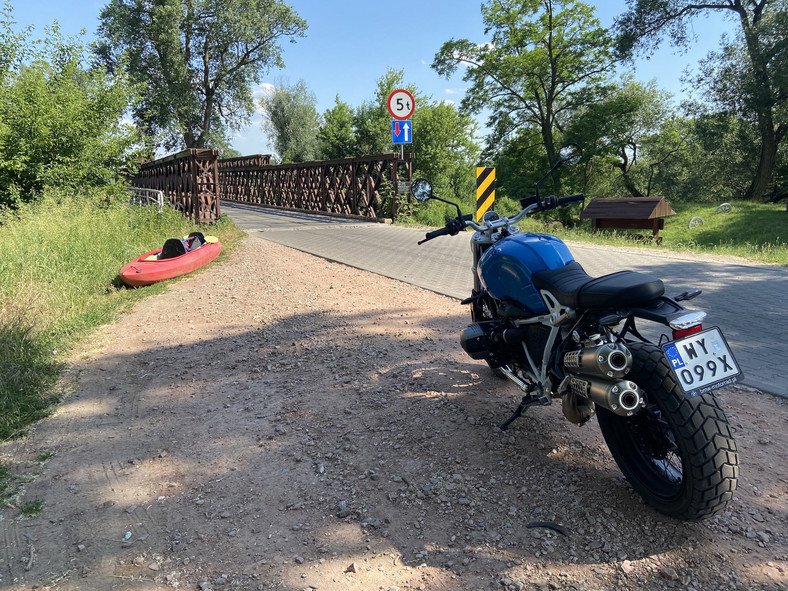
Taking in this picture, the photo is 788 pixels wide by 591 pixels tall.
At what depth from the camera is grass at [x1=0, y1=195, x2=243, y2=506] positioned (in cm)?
387

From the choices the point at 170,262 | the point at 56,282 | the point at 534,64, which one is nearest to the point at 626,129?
the point at 534,64

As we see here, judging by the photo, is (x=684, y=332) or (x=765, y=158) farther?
(x=765, y=158)

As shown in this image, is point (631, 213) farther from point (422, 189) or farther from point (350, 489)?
point (350, 489)

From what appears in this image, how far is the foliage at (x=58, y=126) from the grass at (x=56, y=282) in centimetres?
108

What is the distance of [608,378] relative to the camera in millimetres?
2039

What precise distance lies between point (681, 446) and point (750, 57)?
2456 centimetres

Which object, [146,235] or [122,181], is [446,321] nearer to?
[146,235]

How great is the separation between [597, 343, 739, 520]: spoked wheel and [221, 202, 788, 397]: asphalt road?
180 cm

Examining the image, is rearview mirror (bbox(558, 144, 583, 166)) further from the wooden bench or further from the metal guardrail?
the wooden bench

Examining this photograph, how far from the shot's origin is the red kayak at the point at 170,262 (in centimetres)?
734

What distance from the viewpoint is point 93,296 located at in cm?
682

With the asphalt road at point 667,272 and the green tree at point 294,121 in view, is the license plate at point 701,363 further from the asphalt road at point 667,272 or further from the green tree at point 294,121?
the green tree at point 294,121

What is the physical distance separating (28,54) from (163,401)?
14.1 meters

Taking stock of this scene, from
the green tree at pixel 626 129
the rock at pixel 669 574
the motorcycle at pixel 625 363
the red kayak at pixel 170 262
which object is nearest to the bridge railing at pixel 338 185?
the red kayak at pixel 170 262
